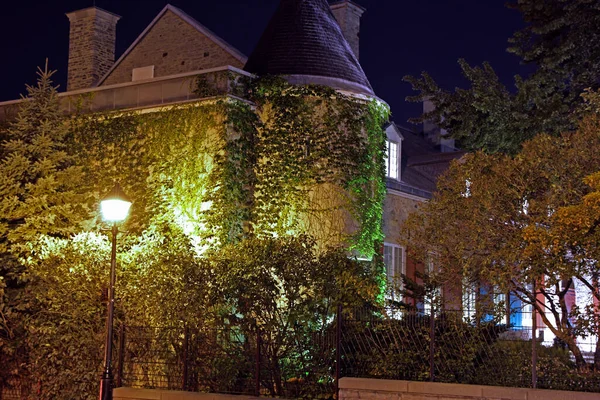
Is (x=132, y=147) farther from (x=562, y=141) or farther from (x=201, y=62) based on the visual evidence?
(x=562, y=141)

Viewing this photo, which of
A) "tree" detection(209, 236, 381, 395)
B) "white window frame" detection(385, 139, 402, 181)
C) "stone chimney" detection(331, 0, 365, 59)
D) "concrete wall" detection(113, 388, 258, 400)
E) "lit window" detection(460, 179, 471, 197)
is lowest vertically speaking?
"concrete wall" detection(113, 388, 258, 400)

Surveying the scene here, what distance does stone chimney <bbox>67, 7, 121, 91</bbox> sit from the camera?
28.3 m

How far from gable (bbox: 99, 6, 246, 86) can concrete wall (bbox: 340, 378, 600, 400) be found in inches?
533

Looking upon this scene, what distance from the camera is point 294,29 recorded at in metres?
23.0

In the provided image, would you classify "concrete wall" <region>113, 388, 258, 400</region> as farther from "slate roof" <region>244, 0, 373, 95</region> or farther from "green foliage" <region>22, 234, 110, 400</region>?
"slate roof" <region>244, 0, 373, 95</region>

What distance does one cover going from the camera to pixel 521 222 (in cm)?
1538

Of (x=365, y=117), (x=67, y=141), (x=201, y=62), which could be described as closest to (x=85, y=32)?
(x=201, y=62)

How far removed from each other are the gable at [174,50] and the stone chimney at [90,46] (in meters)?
0.48

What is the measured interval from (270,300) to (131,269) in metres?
3.54

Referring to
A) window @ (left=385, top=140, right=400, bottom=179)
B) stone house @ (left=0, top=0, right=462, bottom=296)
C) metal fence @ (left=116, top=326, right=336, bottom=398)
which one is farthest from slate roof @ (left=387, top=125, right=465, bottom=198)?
metal fence @ (left=116, top=326, right=336, bottom=398)

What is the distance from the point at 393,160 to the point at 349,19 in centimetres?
459

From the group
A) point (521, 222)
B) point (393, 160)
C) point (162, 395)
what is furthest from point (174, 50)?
point (521, 222)

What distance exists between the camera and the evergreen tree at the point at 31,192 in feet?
67.8

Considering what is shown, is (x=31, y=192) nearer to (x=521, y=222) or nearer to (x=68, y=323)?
(x=68, y=323)
